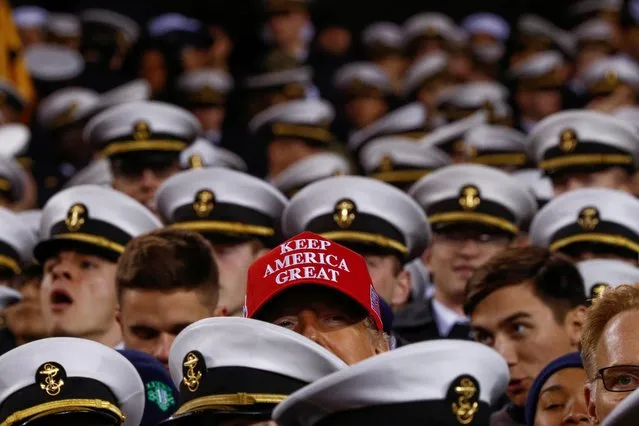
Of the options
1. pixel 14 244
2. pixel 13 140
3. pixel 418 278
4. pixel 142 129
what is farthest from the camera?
pixel 13 140

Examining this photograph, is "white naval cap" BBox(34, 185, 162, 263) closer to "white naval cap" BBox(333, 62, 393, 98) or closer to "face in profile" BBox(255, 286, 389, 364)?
"face in profile" BBox(255, 286, 389, 364)

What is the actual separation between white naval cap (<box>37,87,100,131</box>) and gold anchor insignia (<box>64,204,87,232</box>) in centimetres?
376

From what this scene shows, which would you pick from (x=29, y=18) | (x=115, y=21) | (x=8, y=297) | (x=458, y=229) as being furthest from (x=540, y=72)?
(x=8, y=297)

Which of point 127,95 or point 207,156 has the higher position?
point 127,95

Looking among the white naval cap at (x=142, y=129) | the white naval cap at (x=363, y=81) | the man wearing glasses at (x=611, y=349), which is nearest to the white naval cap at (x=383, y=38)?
the white naval cap at (x=363, y=81)

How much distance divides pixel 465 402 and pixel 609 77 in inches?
307

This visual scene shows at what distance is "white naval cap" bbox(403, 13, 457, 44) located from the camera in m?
13.4

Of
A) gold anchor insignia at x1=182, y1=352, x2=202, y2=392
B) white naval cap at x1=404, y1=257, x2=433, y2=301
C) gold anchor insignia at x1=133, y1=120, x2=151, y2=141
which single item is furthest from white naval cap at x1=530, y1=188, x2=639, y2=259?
gold anchor insignia at x1=182, y1=352, x2=202, y2=392

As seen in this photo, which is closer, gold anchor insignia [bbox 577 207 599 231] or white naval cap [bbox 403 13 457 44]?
gold anchor insignia [bbox 577 207 599 231]

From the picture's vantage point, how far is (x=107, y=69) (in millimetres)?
12148

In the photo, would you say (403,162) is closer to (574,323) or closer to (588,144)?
(588,144)

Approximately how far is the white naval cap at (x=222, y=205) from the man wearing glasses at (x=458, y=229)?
2.21 feet

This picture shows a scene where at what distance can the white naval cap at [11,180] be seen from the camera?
8.35 metres

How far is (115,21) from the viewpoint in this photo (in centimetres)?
1289
